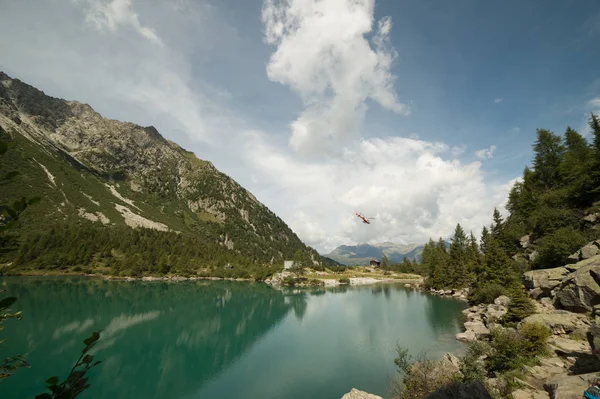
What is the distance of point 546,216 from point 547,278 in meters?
16.3

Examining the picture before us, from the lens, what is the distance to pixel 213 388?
98.6 feet

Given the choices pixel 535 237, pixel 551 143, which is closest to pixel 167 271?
pixel 535 237

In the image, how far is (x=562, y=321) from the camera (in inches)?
1107

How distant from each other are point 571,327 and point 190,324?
57.9 metres

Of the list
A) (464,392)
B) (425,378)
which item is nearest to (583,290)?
(425,378)

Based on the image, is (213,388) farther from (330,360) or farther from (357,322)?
(357,322)

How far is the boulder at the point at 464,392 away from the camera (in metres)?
13.9

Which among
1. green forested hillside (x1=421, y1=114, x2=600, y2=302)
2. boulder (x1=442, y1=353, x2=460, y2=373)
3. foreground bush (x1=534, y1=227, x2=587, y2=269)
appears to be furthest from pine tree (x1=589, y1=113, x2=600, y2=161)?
boulder (x1=442, y1=353, x2=460, y2=373)

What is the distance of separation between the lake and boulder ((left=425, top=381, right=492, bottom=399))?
13245mm

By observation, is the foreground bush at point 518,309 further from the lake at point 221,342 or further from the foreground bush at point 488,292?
the foreground bush at point 488,292

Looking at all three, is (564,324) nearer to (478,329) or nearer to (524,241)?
(478,329)

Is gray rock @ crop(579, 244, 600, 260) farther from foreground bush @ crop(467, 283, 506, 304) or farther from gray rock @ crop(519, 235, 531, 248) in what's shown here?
gray rock @ crop(519, 235, 531, 248)

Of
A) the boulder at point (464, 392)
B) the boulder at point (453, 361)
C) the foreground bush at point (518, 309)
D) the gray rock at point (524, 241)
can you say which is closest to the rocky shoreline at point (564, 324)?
the foreground bush at point (518, 309)

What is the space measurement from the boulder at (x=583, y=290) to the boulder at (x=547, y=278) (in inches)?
281
